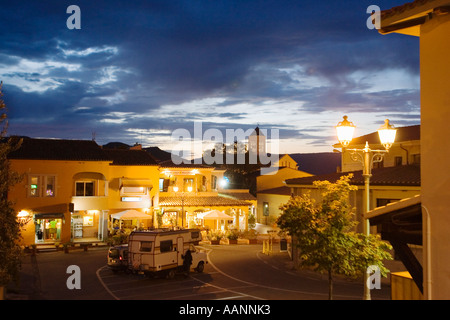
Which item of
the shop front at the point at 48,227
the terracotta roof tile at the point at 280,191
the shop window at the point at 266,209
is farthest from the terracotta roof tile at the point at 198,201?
the shop window at the point at 266,209

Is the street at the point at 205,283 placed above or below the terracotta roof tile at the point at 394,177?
below

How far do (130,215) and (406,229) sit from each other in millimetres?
30315

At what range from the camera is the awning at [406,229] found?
7.66m

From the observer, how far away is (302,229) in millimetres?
14164

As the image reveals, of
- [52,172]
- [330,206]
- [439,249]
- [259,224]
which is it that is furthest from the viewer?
[259,224]

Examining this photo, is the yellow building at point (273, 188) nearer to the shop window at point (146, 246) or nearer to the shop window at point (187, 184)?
the shop window at point (187, 184)

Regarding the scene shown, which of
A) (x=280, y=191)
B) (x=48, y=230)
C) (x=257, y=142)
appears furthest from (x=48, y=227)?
(x=257, y=142)

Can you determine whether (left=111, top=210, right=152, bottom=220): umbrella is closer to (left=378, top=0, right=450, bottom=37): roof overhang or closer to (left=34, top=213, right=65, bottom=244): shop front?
(left=34, top=213, right=65, bottom=244): shop front

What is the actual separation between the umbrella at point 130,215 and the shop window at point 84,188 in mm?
2732

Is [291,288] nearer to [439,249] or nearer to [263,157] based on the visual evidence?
[439,249]

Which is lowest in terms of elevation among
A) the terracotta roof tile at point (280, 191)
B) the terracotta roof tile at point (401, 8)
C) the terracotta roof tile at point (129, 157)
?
the terracotta roof tile at point (280, 191)

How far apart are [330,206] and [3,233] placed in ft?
35.4

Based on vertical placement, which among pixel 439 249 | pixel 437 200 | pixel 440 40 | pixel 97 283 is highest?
pixel 440 40

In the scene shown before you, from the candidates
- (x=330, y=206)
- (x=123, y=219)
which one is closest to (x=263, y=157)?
(x=123, y=219)
